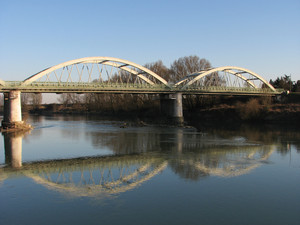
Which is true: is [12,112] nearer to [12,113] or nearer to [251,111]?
[12,113]

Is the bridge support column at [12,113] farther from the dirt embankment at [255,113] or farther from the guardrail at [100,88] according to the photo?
the dirt embankment at [255,113]

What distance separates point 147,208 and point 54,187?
187 inches

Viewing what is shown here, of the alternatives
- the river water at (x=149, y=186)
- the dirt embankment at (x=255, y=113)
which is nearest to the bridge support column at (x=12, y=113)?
the river water at (x=149, y=186)

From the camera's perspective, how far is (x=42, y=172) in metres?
15.0

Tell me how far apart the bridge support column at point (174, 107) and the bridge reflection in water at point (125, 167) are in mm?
26250

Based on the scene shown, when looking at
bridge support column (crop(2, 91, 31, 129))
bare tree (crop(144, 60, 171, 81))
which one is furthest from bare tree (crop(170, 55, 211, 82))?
bridge support column (crop(2, 91, 31, 129))

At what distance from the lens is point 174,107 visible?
49281 millimetres

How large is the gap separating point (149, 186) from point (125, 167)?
3912 mm

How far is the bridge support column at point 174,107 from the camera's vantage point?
4859 cm

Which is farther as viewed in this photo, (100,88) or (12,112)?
(100,88)

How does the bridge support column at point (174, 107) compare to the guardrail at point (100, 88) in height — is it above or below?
below

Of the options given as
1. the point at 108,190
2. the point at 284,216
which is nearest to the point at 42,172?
the point at 108,190

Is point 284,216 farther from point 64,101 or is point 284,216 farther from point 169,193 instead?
point 64,101

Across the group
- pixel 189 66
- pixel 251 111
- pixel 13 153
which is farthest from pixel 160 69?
pixel 13 153
